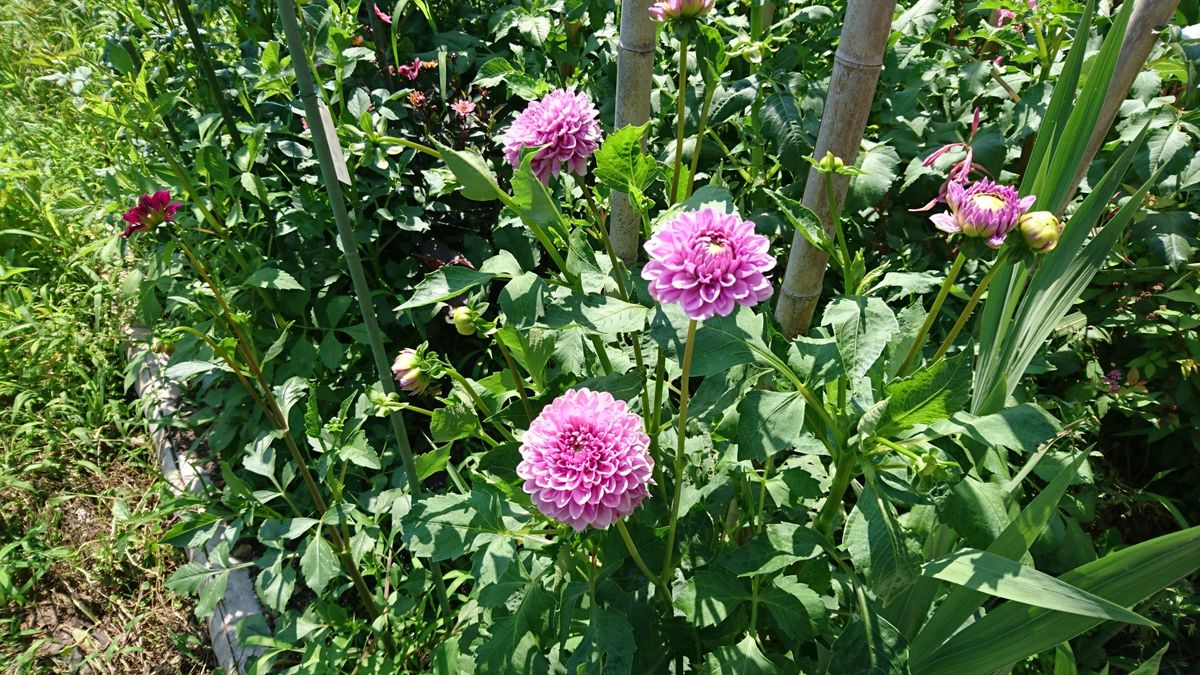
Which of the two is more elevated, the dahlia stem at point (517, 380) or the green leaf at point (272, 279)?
the dahlia stem at point (517, 380)

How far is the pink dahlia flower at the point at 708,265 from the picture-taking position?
2.51 ft

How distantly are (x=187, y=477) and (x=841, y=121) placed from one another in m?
1.79

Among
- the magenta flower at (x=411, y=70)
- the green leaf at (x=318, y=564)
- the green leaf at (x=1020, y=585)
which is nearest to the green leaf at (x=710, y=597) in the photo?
the green leaf at (x=1020, y=585)

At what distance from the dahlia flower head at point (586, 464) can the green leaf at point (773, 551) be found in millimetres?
199

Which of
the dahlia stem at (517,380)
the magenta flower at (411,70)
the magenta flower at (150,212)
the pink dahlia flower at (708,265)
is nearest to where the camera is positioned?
the pink dahlia flower at (708,265)

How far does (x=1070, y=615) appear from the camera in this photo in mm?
867

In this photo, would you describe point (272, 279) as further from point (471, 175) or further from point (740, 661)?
point (740, 661)

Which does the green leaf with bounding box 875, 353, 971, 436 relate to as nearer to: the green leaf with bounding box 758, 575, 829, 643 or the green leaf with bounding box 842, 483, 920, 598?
the green leaf with bounding box 842, 483, 920, 598

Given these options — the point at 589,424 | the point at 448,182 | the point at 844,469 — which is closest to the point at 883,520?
the point at 844,469

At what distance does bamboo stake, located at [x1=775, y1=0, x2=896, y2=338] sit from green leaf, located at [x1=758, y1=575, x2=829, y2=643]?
0.42m

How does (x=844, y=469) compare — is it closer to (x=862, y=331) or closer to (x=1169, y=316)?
(x=862, y=331)

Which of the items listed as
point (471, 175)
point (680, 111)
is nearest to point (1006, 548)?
point (680, 111)

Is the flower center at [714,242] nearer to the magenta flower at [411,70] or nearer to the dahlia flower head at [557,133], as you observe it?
the dahlia flower head at [557,133]

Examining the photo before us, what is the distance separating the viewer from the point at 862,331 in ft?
3.03
